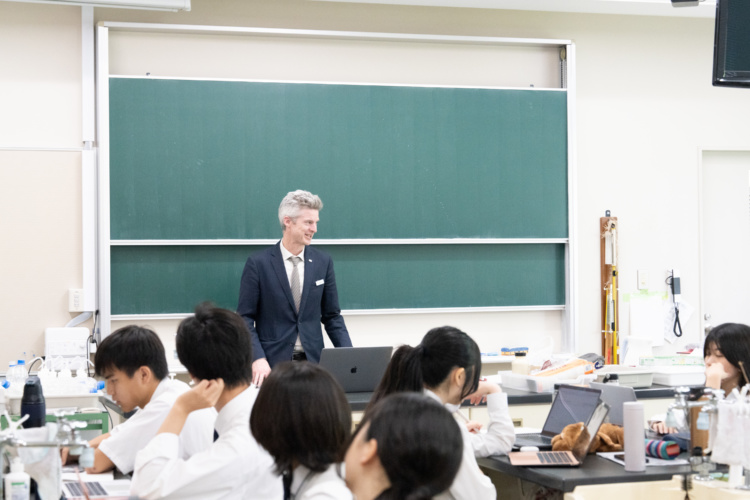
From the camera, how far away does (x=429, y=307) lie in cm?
559

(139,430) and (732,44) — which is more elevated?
(732,44)

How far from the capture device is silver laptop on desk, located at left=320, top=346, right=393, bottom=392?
381 cm

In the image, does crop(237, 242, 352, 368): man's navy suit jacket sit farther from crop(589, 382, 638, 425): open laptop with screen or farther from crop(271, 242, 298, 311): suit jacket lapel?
crop(589, 382, 638, 425): open laptop with screen

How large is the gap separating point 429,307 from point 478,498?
10.1 ft

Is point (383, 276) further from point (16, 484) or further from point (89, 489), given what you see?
point (16, 484)

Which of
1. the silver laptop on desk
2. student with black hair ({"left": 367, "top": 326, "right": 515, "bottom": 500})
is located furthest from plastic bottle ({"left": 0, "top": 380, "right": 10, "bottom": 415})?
student with black hair ({"left": 367, "top": 326, "right": 515, "bottom": 500})

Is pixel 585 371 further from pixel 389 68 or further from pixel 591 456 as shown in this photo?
pixel 389 68

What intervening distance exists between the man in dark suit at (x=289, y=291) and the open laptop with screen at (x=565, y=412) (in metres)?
1.56

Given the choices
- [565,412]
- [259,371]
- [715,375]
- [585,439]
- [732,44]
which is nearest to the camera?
[585,439]

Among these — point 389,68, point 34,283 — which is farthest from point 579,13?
point 34,283

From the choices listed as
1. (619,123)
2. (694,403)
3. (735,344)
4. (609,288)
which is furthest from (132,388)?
(619,123)

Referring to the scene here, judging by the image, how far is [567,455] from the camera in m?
2.94

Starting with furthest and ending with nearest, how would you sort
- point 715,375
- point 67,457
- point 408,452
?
1. point 715,375
2. point 67,457
3. point 408,452

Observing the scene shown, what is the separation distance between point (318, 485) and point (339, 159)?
3.72m
